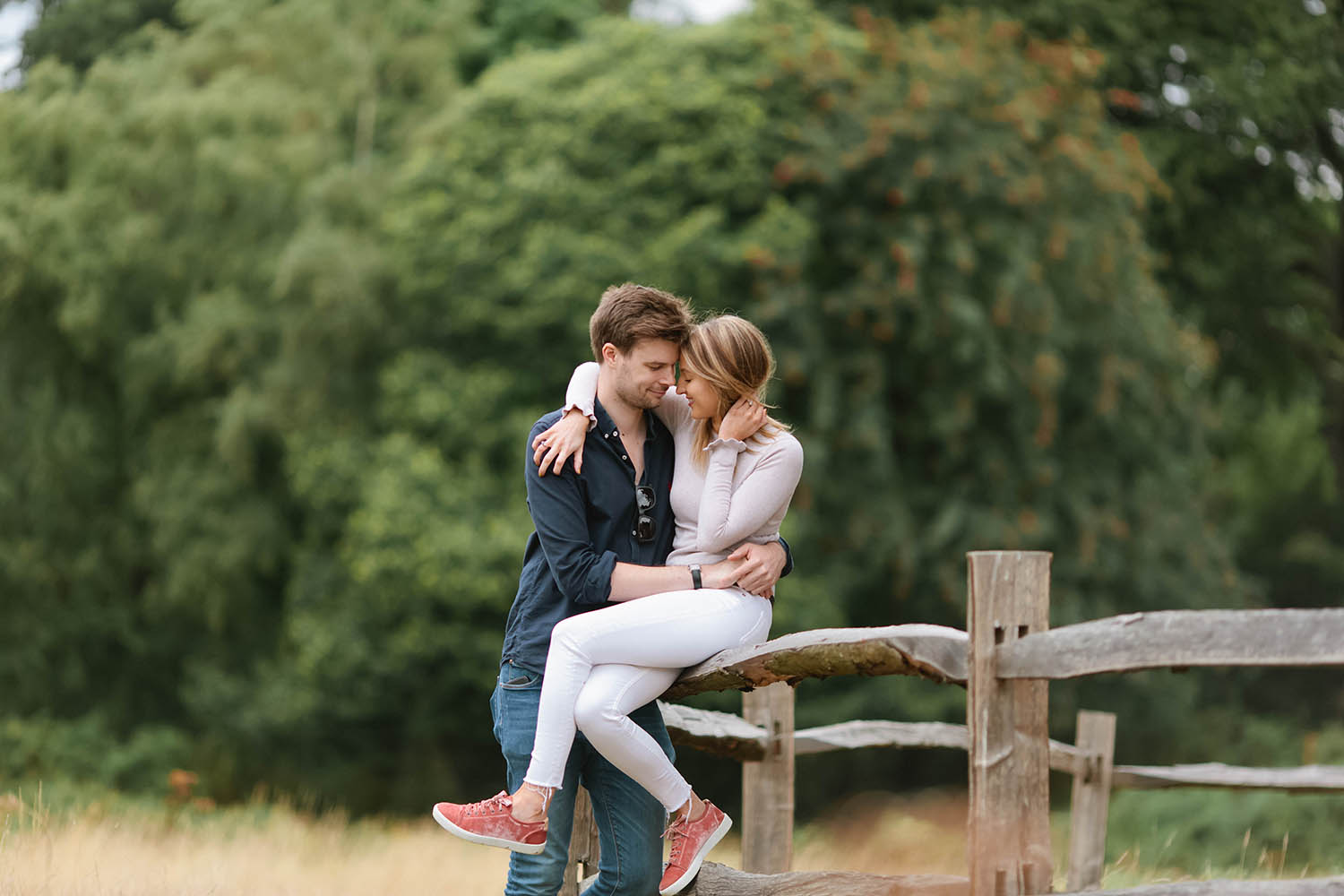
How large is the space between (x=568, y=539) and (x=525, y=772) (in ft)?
1.98

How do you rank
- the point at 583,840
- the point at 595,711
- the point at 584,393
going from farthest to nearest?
the point at 583,840, the point at 584,393, the point at 595,711

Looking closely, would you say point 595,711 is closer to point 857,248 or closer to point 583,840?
point 583,840

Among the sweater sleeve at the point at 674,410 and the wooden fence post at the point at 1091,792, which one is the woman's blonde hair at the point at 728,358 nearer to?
the sweater sleeve at the point at 674,410

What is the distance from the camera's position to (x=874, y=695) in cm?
1219

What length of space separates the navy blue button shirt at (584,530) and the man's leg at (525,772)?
0.19ft

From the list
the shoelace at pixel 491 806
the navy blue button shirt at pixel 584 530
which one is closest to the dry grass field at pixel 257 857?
the shoelace at pixel 491 806

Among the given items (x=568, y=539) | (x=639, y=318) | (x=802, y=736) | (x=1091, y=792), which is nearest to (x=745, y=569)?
(x=568, y=539)

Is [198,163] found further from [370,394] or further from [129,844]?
[129,844]

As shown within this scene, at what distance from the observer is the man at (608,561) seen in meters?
3.50

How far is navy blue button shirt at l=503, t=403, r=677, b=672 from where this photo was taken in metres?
3.48

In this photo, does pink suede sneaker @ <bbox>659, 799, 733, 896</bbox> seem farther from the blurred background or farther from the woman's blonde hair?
the blurred background

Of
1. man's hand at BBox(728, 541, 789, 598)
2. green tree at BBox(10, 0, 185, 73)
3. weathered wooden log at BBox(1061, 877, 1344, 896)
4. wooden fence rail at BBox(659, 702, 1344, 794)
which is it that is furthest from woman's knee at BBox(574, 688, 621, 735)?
green tree at BBox(10, 0, 185, 73)

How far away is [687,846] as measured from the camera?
3.56 meters

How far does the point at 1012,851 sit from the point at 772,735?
2.42m
